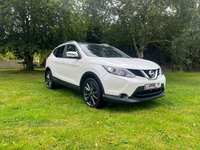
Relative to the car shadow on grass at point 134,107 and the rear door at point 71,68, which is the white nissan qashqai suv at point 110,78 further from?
the car shadow on grass at point 134,107

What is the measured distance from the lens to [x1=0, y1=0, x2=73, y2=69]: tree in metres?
9.98

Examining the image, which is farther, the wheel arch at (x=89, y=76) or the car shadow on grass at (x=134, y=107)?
the car shadow on grass at (x=134, y=107)

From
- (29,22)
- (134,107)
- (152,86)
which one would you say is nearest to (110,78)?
(152,86)

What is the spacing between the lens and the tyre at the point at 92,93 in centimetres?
336

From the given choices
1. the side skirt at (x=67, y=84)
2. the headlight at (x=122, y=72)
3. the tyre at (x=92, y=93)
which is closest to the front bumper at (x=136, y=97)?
the tyre at (x=92, y=93)

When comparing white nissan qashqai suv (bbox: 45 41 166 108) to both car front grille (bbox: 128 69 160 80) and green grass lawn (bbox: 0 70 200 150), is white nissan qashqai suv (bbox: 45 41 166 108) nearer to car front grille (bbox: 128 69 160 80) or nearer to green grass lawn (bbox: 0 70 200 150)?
car front grille (bbox: 128 69 160 80)

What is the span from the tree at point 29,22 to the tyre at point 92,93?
8213 mm

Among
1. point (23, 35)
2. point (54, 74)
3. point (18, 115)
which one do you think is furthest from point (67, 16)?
point (18, 115)

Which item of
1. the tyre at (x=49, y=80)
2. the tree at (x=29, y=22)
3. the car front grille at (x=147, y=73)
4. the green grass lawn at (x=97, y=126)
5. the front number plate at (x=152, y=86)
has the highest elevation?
the tree at (x=29, y=22)

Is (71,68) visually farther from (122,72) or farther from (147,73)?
(147,73)

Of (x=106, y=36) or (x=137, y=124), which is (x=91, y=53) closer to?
(x=137, y=124)

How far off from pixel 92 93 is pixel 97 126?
1018 millimetres

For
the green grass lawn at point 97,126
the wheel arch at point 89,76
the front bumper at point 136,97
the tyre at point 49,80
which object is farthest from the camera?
the tyre at point 49,80

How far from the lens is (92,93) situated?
353cm
